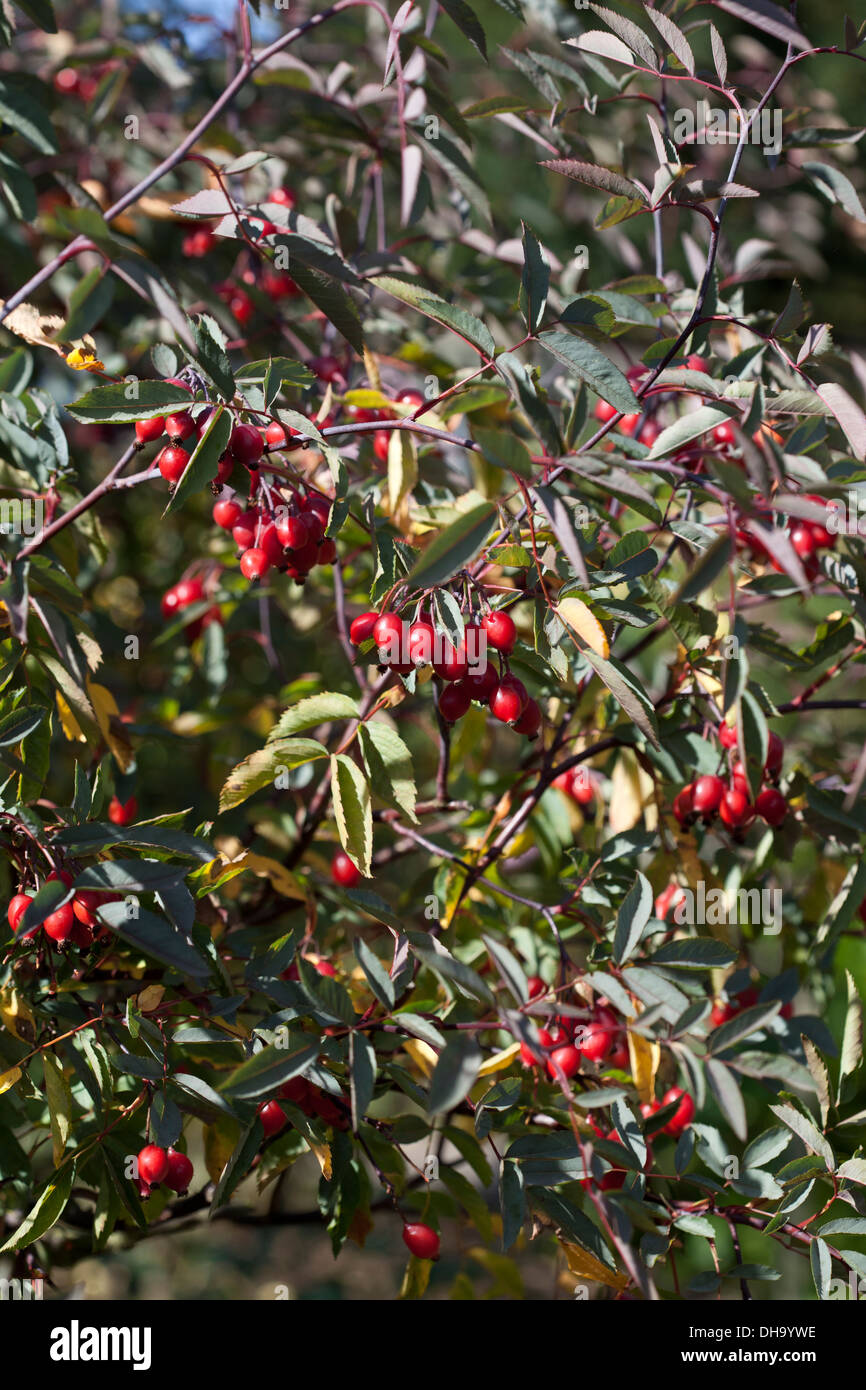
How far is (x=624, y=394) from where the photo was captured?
→ 0.83 meters

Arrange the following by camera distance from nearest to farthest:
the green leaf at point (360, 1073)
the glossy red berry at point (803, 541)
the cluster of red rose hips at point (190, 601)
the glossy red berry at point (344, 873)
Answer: the green leaf at point (360, 1073)
the glossy red berry at point (803, 541)
the glossy red berry at point (344, 873)
the cluster of red rose hips at point (190, 601)

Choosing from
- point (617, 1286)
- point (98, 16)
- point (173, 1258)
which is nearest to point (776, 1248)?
point (173, 1258)

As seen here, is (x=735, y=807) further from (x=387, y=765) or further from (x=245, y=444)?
(x=245, y=444)

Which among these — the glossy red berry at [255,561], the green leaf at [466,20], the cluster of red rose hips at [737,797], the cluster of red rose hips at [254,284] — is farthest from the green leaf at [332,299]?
the cluster of red rose hips at [737,797]

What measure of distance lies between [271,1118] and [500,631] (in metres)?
0.49

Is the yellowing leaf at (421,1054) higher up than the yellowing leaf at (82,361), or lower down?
lower down

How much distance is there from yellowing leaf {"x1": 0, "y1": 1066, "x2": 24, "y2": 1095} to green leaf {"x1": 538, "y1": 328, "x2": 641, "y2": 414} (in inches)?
28.5

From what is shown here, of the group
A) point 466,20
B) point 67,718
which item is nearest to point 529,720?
point 67,718

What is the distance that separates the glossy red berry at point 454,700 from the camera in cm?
94

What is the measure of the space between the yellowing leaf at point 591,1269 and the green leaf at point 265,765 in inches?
19.3

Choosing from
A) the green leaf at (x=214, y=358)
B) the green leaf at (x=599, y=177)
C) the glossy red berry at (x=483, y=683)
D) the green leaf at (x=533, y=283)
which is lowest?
the glossy red berry at (x=483, y=683)

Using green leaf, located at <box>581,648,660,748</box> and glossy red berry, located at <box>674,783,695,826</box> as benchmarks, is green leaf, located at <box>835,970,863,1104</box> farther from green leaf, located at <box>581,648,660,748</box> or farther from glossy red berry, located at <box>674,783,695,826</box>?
green leaf, located at <box>581,648,660,748</box>

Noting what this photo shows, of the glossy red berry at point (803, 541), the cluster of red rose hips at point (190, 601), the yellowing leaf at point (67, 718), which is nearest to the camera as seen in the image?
the yellowing leaf at point (67, 718)

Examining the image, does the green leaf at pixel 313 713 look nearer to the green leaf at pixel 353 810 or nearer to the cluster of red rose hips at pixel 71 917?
the green leaf at pixel 353 810
